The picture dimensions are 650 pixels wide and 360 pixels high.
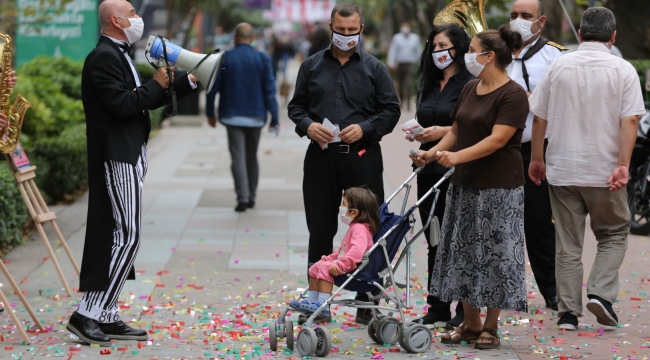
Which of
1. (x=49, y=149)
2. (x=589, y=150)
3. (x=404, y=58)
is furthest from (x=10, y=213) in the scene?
(x=404, y=58)

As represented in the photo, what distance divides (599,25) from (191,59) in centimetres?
248

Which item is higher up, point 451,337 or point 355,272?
point 355,272

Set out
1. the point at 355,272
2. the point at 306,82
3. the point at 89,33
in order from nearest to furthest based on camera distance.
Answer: the point at 355,272
the point at 306,82
the point at 89,33

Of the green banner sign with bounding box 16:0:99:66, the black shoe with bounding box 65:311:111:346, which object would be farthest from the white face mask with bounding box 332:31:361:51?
the green banner sign with bounding box 16:0:99:66

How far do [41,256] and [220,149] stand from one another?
27.9 feet

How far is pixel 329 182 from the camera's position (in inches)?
251

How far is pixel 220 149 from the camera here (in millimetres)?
16828

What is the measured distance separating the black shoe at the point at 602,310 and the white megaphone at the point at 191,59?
8.77 ft

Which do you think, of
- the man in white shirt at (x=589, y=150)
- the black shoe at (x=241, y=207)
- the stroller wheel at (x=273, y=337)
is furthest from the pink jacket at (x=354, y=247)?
the black shoe at (x=241, y=207)

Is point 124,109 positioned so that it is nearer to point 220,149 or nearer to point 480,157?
point 480,157

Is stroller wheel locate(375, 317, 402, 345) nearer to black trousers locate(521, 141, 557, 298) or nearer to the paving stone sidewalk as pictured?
the paving stone sidewalk

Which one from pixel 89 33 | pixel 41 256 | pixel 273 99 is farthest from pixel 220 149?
pixel 41 256

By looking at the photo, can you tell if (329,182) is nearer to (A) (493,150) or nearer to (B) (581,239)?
(A) (493,150)

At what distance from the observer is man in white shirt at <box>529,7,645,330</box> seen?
5969 millimetres
